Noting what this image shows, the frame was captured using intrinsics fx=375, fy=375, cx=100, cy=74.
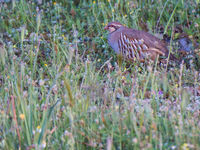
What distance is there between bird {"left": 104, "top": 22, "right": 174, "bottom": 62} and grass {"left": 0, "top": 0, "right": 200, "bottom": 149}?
0.23 m

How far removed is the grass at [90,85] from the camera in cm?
338

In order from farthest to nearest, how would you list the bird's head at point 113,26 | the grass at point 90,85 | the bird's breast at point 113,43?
the bird's head at point 113,26, the bird's breast at point 113,43, the grass at point 90,85

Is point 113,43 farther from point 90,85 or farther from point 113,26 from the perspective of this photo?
point 90,85

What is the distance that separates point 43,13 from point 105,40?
5.68 feet

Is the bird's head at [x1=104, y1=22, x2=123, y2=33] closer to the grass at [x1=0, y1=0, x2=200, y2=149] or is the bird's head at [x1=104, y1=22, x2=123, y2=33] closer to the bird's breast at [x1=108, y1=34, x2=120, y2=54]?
the bird's breast at [x1=108, y1=34, x2=120, y2=54]

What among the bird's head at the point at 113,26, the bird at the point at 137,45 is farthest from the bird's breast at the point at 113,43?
the bird's head at the point at 113,26

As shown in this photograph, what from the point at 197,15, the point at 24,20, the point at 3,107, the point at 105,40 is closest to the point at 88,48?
the point at 105,40

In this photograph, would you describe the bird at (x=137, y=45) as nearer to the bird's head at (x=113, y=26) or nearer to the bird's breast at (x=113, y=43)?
the bird's breast at (x=113, y=43)

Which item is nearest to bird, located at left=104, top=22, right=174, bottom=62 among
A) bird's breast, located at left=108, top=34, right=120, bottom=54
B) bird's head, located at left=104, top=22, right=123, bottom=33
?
bird's breast, located at left=108, top=34, right=120, bottom=54

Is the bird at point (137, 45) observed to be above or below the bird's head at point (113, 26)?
below

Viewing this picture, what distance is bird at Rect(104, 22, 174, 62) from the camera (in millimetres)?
6484

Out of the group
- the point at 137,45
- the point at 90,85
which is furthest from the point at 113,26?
the point at 90,85

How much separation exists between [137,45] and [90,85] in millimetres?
2278

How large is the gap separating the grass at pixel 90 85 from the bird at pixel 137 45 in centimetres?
23
